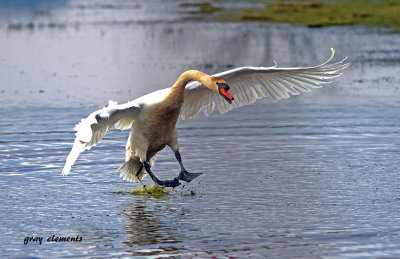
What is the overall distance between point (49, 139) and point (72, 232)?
213 inches

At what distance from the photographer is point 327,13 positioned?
35.0 metres

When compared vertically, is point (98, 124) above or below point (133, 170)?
above

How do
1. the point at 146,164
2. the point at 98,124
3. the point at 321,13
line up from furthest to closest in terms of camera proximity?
the point at 321,13
the point at 146,164
the point at 98,124

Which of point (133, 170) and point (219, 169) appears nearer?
point (133, 170)

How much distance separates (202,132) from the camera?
13992 millimetres

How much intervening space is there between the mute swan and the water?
48cm

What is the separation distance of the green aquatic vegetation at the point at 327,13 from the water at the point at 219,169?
7.03 metres

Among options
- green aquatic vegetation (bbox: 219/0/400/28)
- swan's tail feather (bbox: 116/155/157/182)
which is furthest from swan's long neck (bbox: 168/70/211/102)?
green aquatic vegetation (bbox: 219/0/400/28)

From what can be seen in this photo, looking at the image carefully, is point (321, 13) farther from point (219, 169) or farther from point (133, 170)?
point (133, 170)

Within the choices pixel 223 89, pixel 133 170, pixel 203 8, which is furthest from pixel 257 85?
pixel 203 8

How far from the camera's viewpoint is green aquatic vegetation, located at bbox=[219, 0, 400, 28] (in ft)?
106

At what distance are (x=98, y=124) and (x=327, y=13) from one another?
87.6ft

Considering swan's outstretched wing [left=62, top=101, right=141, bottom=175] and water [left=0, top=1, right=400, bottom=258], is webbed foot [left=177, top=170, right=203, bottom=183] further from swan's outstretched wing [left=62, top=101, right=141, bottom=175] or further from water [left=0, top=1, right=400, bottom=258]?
swan's outstretched wing [left=62, top=101, right=141, bottom=175]

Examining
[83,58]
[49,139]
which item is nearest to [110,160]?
[49,139]
